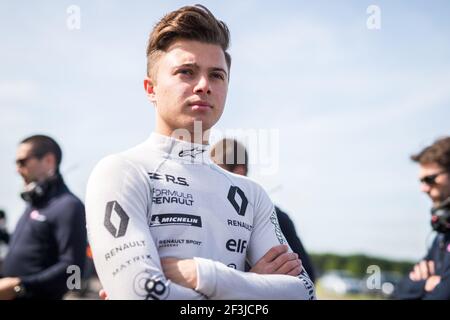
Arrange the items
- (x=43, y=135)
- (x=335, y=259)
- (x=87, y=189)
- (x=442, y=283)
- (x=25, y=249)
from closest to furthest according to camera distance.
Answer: (x=87, y=189) → (x=442, y=283) → (x=25, y=249) → (x=43, y=135) → (x=335, y=259)

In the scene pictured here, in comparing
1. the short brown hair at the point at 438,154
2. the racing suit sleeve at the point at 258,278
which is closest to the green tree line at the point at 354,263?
the short brown hair at the point at 438,154

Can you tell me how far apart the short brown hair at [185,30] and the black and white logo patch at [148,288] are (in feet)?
4.15

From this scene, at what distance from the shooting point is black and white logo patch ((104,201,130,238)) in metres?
2.42

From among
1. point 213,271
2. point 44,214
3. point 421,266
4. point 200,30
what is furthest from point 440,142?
point 44,214

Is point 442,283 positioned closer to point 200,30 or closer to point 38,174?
point 200,30

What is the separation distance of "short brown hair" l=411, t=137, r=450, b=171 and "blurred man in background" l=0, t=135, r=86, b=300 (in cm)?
363

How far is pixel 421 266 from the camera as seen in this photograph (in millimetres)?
5070

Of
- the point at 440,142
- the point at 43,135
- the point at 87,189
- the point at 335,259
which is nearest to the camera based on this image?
the point at 87,189

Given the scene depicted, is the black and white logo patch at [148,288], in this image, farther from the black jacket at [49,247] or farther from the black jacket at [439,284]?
the black jacket at [439,284]

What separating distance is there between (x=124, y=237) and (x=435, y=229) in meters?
3.75
